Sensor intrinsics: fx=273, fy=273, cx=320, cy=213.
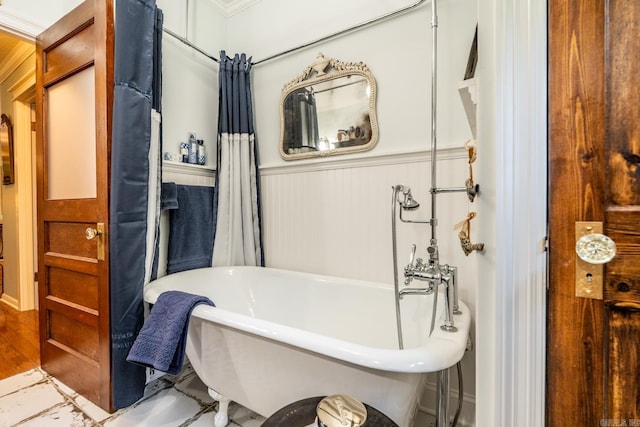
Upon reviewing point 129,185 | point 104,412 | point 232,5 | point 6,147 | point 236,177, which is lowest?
point 104,412

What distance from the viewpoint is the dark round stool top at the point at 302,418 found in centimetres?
71

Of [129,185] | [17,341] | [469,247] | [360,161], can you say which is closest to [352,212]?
[360,161]

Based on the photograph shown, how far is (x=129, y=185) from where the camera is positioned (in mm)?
1378

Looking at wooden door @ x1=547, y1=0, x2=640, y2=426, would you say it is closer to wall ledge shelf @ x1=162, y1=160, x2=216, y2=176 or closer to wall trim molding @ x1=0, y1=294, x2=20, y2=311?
wall ledge shelf @ x1=162, y1=160, x2=216, y2=176

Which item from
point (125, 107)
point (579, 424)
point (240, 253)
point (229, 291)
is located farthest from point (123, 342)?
point (579, 424)

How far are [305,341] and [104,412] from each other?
1.29m

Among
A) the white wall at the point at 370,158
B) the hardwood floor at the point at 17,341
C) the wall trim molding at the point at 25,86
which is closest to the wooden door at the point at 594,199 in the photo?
the white wall at the point at 370,158

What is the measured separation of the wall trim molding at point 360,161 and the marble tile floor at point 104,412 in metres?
1.46

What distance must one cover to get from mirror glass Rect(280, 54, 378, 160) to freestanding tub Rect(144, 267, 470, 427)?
0.88m

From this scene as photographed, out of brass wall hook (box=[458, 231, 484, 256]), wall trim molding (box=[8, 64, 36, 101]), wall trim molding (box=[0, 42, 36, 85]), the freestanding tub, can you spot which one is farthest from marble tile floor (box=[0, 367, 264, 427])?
wall trim molding (box=[0, 42, 36, 85])

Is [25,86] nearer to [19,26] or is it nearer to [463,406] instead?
[19,26]

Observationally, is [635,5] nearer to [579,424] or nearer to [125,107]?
[579,424]

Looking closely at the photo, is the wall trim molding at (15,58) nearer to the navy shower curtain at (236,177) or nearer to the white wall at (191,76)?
the white wall at (191,76)

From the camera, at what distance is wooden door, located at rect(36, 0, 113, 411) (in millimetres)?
1346
